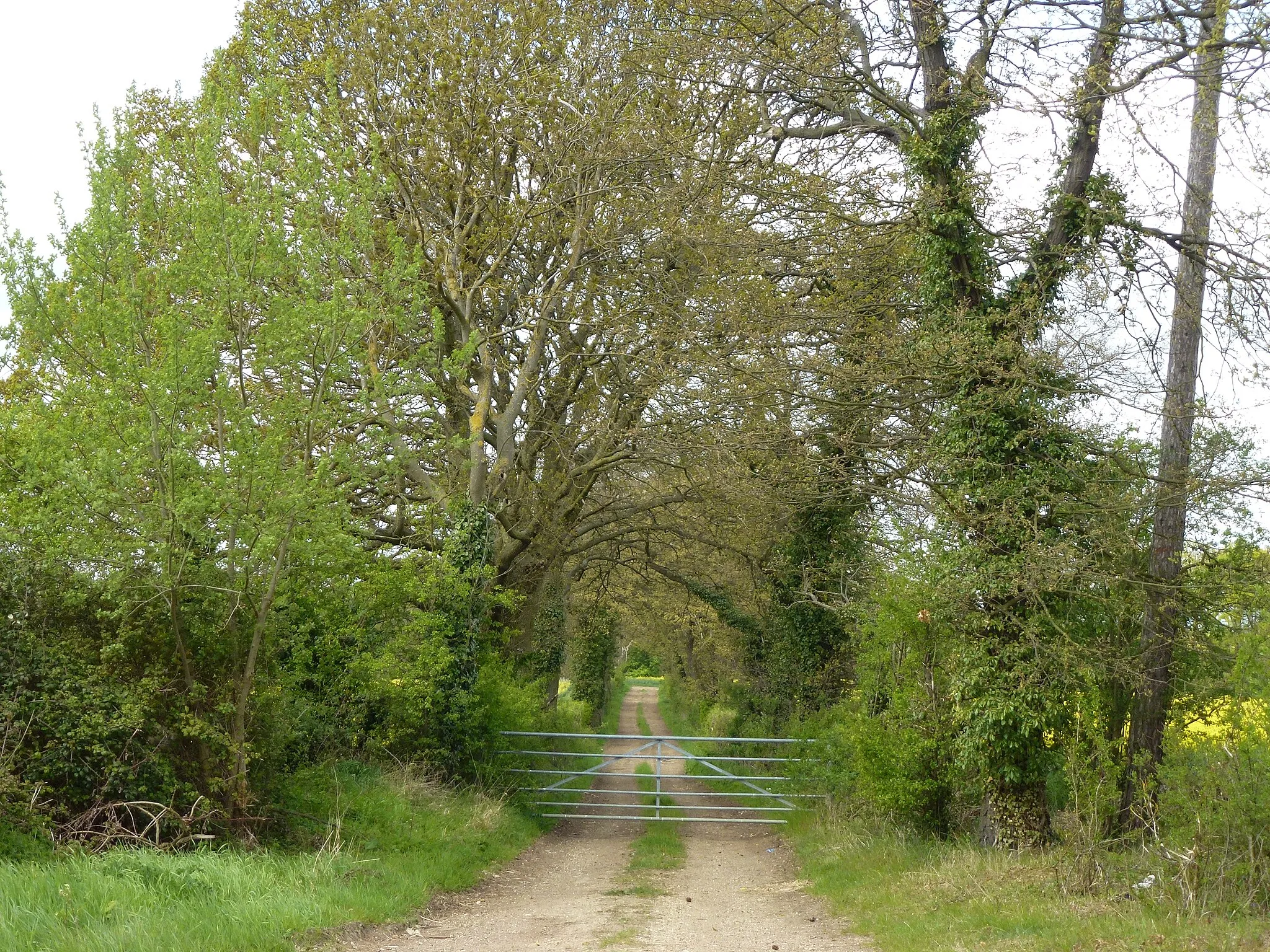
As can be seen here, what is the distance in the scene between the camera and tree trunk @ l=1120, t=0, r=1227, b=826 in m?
10.8

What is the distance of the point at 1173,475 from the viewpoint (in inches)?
425

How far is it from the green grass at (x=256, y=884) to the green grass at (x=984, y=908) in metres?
4.07

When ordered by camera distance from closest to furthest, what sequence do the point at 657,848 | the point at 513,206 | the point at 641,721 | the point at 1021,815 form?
the point at 1021,815 < the point at 657,848 < the point at 513,206 < the point at 641,721

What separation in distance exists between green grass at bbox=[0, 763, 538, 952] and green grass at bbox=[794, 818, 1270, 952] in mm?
4072

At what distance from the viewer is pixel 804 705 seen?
60.7 ft

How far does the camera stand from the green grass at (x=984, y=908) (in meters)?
6.70

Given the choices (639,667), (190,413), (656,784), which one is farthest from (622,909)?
(639,667)

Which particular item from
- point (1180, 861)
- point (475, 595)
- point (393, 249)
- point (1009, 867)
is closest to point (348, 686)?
point (475, 595)

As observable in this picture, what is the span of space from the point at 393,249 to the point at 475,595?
6559mm

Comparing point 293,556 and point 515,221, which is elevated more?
point 515,221

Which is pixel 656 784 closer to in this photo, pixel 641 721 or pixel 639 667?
pixel 641 721

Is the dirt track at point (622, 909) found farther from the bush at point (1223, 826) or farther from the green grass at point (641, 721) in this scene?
the green grass at point (641, 721)

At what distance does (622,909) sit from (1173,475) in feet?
23.7

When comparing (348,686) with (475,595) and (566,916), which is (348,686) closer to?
(475,595)
